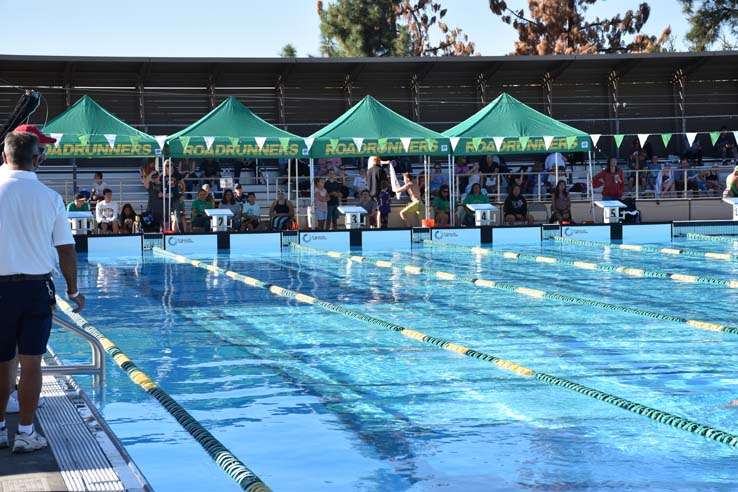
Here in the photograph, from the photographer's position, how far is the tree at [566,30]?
47.8 m

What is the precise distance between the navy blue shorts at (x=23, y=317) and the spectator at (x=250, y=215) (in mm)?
18069

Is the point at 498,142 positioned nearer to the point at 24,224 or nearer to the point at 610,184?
the point at 610,184

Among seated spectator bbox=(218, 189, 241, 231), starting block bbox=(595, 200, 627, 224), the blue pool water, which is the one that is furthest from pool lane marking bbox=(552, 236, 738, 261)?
seated spectator bbox=(218, 189, 241, 231)

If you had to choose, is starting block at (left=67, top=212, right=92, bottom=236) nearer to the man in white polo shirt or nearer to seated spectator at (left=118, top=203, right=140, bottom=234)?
seated spectator at (left=118, top=203, right=140, bottom=234)

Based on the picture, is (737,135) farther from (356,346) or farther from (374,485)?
(374,485)

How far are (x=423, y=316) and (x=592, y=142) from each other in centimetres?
1359

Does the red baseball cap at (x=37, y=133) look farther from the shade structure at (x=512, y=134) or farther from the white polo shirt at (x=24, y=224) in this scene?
the shade structure at (x=512, y=134)

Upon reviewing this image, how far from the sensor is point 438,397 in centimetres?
738

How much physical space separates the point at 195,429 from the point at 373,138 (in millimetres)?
17060

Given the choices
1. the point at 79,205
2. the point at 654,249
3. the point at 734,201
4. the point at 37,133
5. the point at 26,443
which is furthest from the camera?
the point at 734,201

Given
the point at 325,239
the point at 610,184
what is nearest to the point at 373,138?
the point at 325,239

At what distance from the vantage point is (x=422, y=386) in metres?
7.75

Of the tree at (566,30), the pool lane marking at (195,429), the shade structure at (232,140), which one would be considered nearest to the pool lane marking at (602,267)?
the shade structure at (232,140)

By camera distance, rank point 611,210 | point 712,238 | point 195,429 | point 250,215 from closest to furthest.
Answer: point 195,429, point 712,238, point 250,215, point 611,210
